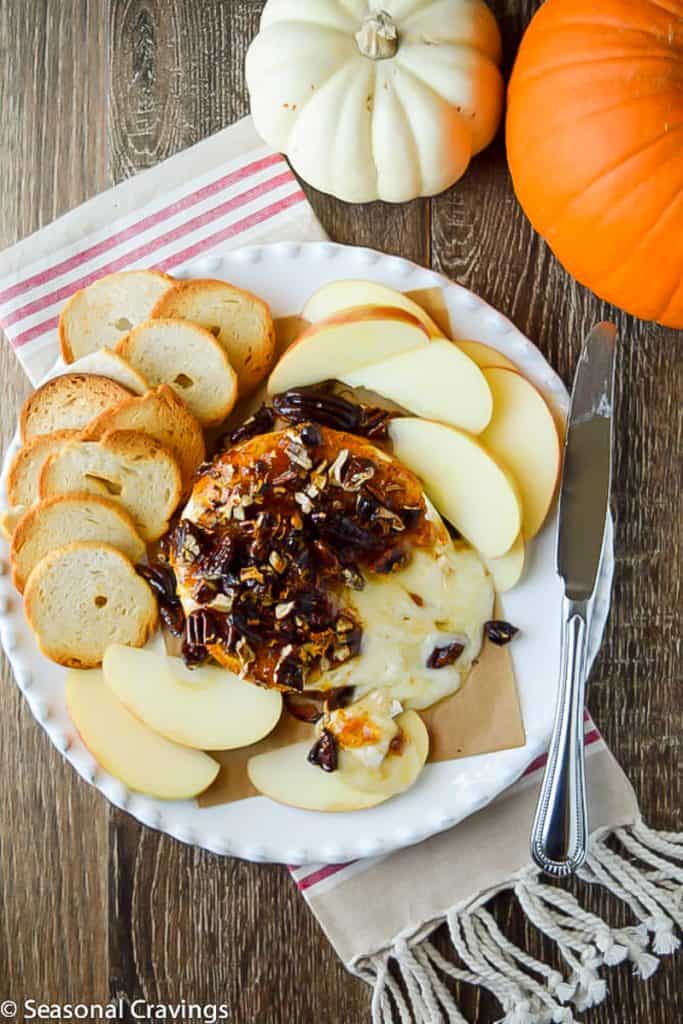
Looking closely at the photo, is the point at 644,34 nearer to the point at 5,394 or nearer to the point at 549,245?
the point at 549,245

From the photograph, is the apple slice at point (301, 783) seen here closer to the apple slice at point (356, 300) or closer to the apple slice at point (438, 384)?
the apple slice at point (438, 384)

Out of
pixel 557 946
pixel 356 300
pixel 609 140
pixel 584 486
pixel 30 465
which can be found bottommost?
pixel 557 946

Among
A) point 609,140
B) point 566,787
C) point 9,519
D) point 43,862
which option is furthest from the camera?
point 43,862

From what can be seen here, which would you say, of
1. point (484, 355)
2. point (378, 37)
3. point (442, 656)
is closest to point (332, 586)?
point (442, 656)

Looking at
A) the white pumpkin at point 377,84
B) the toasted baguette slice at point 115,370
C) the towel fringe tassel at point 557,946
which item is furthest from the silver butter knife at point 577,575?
the toasted baguette slice at point 115,370

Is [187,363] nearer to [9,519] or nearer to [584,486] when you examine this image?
[9,519]

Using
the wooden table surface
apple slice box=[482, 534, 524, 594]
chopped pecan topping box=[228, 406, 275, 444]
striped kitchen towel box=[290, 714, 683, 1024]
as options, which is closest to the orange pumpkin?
the wooden table surface

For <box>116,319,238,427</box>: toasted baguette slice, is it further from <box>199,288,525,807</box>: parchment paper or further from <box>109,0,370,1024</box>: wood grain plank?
<box>109,0,370,1024</box>: wood grain plank
